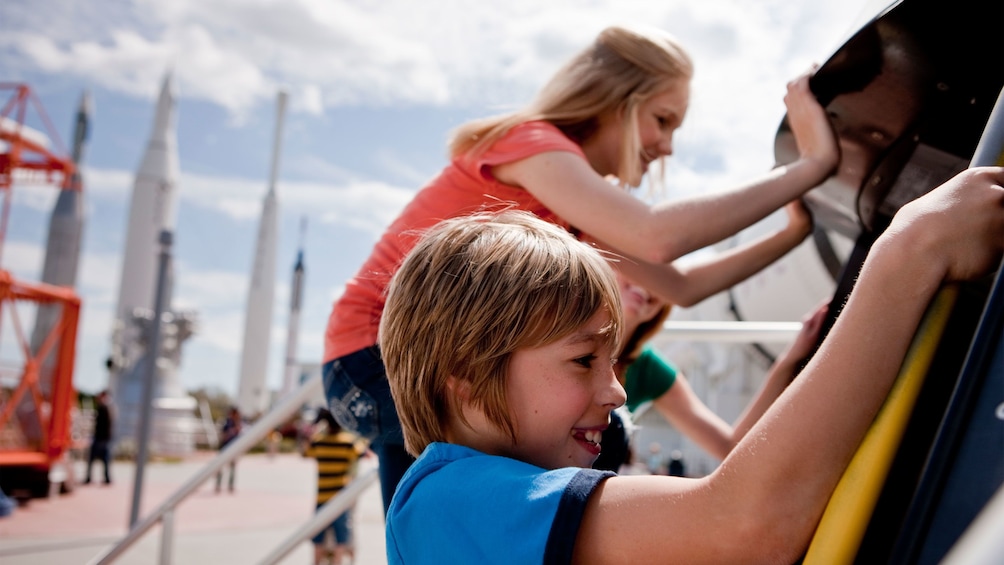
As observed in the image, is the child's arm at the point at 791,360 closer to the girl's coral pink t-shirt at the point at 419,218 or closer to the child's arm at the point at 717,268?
the child's arm at the point at 717,268

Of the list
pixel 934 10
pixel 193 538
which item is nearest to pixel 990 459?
pixel 934 10

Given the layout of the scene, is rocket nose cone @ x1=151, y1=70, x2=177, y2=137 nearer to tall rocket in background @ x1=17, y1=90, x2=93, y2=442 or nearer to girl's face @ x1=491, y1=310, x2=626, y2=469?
tall rocket in background @ x1=17, y1=90, x2=93, y2=442

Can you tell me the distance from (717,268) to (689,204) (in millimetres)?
475

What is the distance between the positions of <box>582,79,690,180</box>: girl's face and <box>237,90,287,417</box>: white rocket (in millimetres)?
44392

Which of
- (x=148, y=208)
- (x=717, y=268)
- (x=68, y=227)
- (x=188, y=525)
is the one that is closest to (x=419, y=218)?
(x=717, y=268)

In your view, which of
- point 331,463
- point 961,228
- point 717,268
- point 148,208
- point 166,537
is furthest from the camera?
point 148,208

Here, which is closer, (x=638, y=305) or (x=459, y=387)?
(x=459, y=387)

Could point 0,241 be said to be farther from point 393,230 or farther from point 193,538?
point 393,230

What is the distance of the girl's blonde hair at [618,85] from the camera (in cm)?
166

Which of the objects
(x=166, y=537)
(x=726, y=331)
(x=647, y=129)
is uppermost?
(x=647, y=129)

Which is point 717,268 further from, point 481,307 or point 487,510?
point 487,510

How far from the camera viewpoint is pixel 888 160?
152 centimetres

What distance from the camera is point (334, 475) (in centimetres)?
629

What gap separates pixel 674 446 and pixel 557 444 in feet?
67.7
